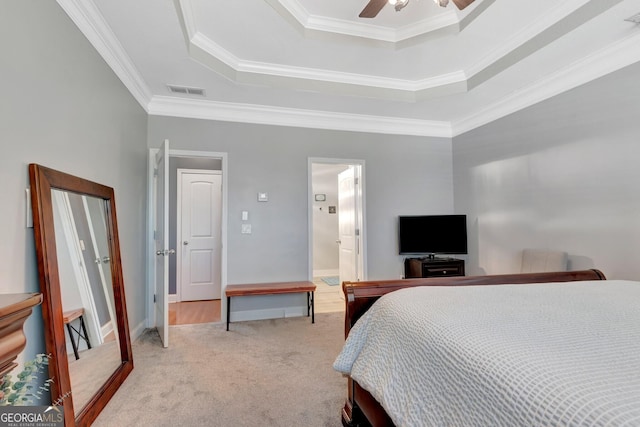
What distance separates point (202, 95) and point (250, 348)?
2.69m

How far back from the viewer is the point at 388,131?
4.20 metres

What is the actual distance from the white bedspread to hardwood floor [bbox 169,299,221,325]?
9.38ft

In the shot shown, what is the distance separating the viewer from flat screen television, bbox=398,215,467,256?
3.95 m

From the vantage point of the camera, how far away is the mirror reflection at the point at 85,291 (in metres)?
1.70

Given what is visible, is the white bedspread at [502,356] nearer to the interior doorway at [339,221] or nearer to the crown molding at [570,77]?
the crown molding at [570,77]

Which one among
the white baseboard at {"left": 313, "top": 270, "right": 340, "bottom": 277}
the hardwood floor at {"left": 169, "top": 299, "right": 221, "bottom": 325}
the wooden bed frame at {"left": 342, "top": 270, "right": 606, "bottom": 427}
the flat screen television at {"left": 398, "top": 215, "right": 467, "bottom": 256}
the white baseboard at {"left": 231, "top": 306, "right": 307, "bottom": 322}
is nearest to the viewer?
the wooden bed frame at {"left": 342, "top": 270, "right": 606, "bottom": 427}

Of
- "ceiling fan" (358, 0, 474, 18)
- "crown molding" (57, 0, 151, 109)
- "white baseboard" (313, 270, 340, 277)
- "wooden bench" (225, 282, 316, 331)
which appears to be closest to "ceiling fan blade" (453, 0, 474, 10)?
"ceiling fan" (358, 0, 474, 18)

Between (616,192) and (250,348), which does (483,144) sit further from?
(250,348)

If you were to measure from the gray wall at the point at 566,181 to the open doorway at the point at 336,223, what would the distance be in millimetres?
1511

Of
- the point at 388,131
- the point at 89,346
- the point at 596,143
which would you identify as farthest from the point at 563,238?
the point at 89,346

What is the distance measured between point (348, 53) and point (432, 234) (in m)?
2.46

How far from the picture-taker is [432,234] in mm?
4031

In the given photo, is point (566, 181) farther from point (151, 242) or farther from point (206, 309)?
point (206, 309)

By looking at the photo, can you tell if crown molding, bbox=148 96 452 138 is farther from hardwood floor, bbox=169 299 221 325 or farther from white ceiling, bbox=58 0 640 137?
hardwood floor, bbox=169 299 221 325
